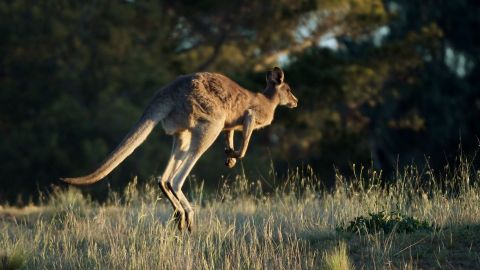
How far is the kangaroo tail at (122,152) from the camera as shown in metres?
7.45

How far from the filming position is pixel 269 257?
6.84 m

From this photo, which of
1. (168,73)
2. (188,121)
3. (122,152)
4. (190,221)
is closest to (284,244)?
(190,221)

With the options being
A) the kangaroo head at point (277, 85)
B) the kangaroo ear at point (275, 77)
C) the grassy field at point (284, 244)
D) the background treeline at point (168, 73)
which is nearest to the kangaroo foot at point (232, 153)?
the grassy field at point (284, 244)

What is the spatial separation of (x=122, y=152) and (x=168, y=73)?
1369 centimetres

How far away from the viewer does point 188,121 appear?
8.77m

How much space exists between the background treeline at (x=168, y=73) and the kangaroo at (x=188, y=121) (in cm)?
1021

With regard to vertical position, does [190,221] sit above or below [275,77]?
below

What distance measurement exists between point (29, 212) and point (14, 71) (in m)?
12.0

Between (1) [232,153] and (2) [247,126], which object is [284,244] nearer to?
(1) [232,153]

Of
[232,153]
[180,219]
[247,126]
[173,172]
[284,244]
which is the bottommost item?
[284,244]

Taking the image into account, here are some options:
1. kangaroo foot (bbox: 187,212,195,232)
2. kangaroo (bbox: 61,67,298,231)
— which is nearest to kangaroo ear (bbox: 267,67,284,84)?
kangaroo (bbox: 61,67,298,231)

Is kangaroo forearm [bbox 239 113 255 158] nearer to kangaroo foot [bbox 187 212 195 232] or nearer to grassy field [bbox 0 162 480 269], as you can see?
grassy field [bbox 0 162 480 269]

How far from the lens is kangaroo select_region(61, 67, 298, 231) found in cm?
845

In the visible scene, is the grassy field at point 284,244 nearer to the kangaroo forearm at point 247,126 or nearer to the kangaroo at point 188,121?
the kangaroo at point 188,121
